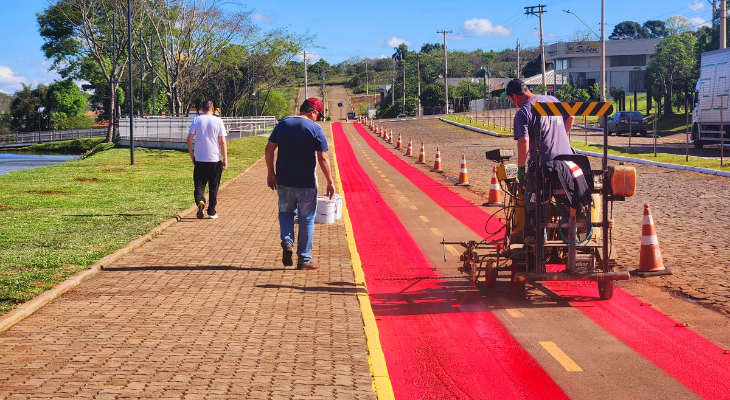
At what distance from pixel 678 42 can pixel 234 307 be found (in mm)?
71327

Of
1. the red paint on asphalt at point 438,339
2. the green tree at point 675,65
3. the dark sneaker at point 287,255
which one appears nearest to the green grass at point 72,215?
the dark sneaker at point 287,255

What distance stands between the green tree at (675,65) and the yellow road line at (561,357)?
59441 millimetres

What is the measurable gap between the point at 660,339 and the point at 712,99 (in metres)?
29.1

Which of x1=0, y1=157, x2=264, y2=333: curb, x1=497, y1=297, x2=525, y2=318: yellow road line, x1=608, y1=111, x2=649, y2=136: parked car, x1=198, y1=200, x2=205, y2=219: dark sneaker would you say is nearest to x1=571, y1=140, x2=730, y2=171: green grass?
x1=608, y1=111, x2=649, y2=136: parked car

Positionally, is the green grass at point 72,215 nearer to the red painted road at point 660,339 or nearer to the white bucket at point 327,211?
the white bucket at point 327,211

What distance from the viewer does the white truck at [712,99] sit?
1206 inches

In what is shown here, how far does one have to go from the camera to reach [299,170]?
8383 mm

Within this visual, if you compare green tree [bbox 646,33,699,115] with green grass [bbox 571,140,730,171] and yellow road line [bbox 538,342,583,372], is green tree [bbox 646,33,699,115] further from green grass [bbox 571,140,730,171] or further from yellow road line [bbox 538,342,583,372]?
yellow road line [bbox 538,342,583,372]

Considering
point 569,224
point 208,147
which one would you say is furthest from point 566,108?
point 208,147

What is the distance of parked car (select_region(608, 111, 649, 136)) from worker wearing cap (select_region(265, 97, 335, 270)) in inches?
1596

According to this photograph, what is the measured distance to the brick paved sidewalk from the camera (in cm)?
462

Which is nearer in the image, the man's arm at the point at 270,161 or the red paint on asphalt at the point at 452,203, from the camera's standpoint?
the man's arm at the point at 270,161

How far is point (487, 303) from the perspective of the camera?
7309 mm

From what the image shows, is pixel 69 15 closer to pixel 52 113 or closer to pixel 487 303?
pixel 52 113
